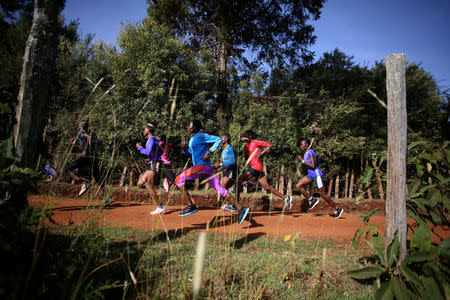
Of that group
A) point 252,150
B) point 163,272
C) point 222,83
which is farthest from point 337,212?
point 222,83

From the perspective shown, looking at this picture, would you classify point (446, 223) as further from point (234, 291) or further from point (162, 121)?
point (162, 121)

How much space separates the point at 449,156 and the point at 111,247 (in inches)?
142

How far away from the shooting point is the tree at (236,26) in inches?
484

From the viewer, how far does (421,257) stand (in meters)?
1.79

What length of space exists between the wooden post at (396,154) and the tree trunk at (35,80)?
317 centimetres

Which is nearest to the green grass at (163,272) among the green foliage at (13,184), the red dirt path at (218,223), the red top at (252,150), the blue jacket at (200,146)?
A: the green foliage at (13,184)

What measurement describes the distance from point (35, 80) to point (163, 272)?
1.95 m

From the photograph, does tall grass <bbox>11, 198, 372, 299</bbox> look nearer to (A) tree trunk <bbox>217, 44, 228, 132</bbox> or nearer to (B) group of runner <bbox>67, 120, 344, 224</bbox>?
(B) group of runner <bbox>67, 120, 344, 224</bbox>

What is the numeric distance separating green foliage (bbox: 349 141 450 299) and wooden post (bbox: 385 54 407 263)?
0.33ft

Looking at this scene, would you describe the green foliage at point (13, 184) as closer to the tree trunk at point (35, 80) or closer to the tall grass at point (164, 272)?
the tall grass at point (164, 272)

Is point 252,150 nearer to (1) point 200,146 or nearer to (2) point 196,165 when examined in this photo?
(1) point 200,146

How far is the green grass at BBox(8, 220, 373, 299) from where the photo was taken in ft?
5.03

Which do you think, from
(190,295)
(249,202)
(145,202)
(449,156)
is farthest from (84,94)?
(449,156)

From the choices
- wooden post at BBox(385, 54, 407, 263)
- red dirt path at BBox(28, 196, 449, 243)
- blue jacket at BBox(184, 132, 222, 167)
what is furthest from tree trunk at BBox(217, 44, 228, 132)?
wooden post at BBox(385, 54, 407, 263)
